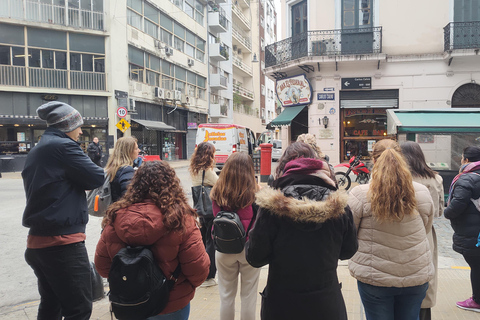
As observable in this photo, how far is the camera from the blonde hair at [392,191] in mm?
2477

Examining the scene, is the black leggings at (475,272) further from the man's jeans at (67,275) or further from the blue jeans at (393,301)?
the man's jeans at (67,275)

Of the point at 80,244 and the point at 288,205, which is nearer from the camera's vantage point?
the point at 288,205

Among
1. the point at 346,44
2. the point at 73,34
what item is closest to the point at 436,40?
the point at 346,44

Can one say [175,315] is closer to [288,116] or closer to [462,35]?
[288,116]

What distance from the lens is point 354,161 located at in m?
12.4

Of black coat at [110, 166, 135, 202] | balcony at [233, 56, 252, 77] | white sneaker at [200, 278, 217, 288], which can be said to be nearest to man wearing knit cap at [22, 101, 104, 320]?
black coat at [110, 166, 135, 202]

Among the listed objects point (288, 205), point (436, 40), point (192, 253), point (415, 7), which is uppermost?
point (415, 7)

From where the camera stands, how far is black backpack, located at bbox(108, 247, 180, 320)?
2.07 meters

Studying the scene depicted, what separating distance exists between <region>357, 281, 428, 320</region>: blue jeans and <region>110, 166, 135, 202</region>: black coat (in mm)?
2463

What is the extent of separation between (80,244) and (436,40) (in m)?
16.8

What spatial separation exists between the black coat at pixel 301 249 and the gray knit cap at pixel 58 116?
173cm

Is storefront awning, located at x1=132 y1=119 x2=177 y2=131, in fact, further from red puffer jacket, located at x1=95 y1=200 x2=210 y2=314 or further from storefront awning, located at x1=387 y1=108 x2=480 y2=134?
red puffer jacket, located at x1=95 y1=200 x2=210 y2=314

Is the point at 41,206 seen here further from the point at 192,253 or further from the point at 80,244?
the point at 192,253

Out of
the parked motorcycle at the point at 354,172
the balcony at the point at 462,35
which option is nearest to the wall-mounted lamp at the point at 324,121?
the parked motorcycle at the point at 354,172
